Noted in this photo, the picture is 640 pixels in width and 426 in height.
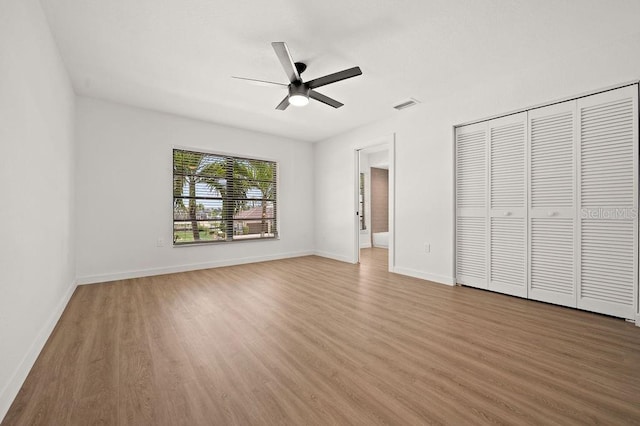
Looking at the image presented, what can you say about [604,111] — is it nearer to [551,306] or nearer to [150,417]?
[551,306]

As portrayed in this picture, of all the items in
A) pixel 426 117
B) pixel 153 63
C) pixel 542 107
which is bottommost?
pixel 542 107

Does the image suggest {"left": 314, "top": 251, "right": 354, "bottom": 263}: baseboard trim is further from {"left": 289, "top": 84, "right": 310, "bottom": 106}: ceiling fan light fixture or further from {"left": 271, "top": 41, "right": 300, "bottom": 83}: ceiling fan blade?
{"left": 271, "top": 41, "right": 300, "bottom": 83}: ceiling fan blade

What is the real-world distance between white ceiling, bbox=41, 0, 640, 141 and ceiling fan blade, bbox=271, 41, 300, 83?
0.81 feet

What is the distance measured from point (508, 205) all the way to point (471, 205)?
1.41 feet

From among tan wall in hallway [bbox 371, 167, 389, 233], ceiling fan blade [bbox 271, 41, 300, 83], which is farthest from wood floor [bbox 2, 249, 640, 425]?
tan wall in hallway [bbox 371, 167, 389, 233]

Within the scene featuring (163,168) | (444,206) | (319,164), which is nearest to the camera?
(444,206)

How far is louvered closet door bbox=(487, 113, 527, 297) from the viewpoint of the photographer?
3170 mm

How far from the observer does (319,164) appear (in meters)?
6.23

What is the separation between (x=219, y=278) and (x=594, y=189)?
473cm

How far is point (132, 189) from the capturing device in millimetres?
4156

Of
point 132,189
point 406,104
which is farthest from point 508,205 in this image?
point 132,189

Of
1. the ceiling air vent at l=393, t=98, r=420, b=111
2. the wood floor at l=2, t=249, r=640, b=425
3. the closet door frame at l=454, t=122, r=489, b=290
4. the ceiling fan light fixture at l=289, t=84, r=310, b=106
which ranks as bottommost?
the wood floor at l=2, t=249, r=640, b=425

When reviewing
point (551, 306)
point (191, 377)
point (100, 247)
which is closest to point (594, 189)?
point (551, 306)

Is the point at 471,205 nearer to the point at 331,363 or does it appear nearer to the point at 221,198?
the point at 331,363
